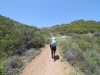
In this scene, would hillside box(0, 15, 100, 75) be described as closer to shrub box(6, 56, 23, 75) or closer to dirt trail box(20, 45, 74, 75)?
→ shrub box(6, 56, 23, 75)

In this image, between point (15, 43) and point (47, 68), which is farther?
point (15, 43)

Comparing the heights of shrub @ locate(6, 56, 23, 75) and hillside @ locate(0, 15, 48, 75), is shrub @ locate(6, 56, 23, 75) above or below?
below

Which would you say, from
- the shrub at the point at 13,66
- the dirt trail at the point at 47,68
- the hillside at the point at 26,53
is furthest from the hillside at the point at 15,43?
the dirt trail at the point at 47,68

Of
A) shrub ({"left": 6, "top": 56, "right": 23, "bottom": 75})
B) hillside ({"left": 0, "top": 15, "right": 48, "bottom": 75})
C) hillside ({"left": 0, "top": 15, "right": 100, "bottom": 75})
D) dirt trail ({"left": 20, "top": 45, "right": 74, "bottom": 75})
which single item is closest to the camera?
dirt trail ({"left": 20, "top": 45, "right": 74, "bottom": 75})

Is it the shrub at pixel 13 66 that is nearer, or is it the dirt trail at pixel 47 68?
the dirt trail at pixel 47 68

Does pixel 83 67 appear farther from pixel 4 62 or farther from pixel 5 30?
pixel 5 30

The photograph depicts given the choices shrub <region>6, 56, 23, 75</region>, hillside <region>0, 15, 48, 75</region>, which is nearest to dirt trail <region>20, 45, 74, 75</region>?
shrub <region>6, 56, 23, 75</region>

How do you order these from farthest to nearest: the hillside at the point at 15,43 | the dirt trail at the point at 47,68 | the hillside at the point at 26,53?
1. the hillside at the point at 15,43
2. the hillside at the point at 26,53
3. the dirt trail at the point at 47,68

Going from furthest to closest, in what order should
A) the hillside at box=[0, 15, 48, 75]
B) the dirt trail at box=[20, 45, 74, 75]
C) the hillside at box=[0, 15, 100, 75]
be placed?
the hillside at box=[0, 15, 48, 75], the hillside at box=[0, 15, 100, 75], the dirt trail at box=[20, 45, 74, 75]

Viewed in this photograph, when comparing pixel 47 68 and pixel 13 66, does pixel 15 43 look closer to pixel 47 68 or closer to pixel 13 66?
pixel 13 66

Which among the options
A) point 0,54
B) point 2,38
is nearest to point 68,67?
point 0,54

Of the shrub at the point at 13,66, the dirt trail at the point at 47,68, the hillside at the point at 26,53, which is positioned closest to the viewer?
the dirt trail at the point at 47,68

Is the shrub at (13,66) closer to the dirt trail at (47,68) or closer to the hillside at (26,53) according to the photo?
the hillside at (26,53)

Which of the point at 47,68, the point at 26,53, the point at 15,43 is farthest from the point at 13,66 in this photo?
the point at 15,43
